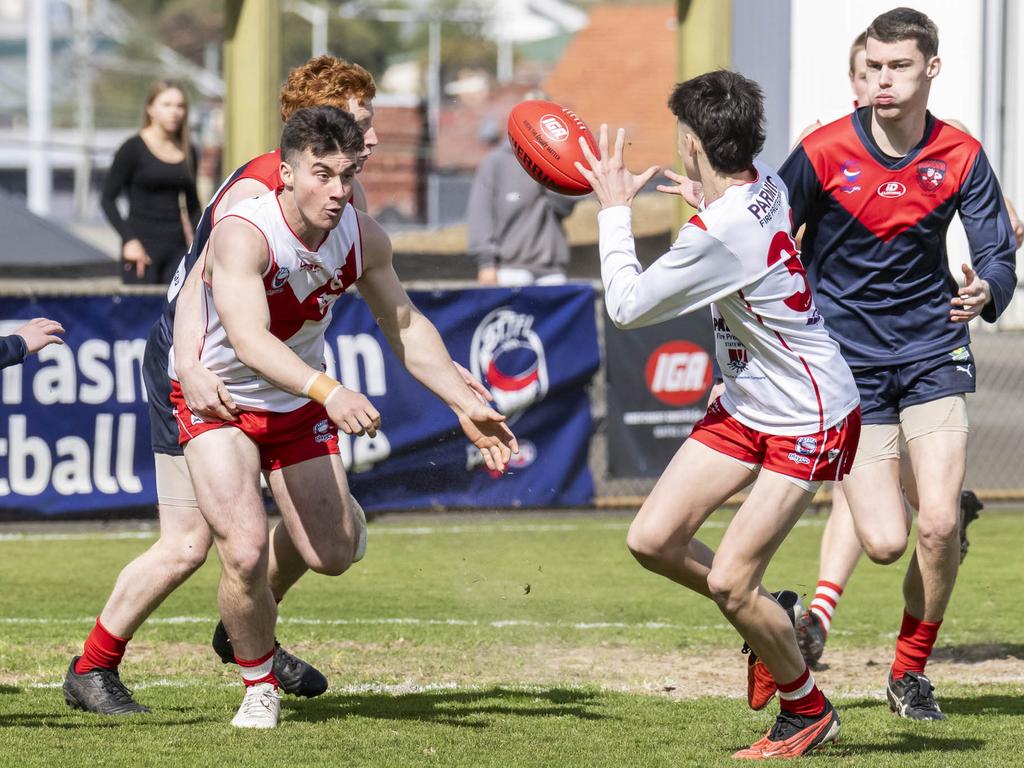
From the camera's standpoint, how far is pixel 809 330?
16.7 feet

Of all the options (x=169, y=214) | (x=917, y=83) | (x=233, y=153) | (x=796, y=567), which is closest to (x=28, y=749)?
(x=917, y=83)

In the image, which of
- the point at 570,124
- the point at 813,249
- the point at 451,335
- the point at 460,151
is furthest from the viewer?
the point at 460,151

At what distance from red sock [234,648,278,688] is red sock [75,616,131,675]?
0.55m

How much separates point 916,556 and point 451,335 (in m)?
4.91

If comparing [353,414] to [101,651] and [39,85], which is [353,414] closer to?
[101,651]

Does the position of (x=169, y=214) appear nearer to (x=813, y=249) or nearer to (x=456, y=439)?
(x=456, y=439)

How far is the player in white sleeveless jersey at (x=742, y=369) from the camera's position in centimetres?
491

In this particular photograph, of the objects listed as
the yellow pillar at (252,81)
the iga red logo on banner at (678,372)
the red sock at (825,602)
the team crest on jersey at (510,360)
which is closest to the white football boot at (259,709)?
the red sock at (825,602)

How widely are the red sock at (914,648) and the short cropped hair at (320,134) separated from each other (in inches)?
105

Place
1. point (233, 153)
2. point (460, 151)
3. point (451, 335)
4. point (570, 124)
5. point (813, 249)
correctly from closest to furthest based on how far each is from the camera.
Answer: point (570, 124), point (813, 249), point (451, 335), point (233, 153), point (460, 151)

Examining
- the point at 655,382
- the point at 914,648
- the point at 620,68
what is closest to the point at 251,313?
the point at 914,648

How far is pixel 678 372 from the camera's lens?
10.9 meters

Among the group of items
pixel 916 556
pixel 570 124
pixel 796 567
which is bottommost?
pixel 796 567

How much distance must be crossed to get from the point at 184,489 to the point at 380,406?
4.66 meters
